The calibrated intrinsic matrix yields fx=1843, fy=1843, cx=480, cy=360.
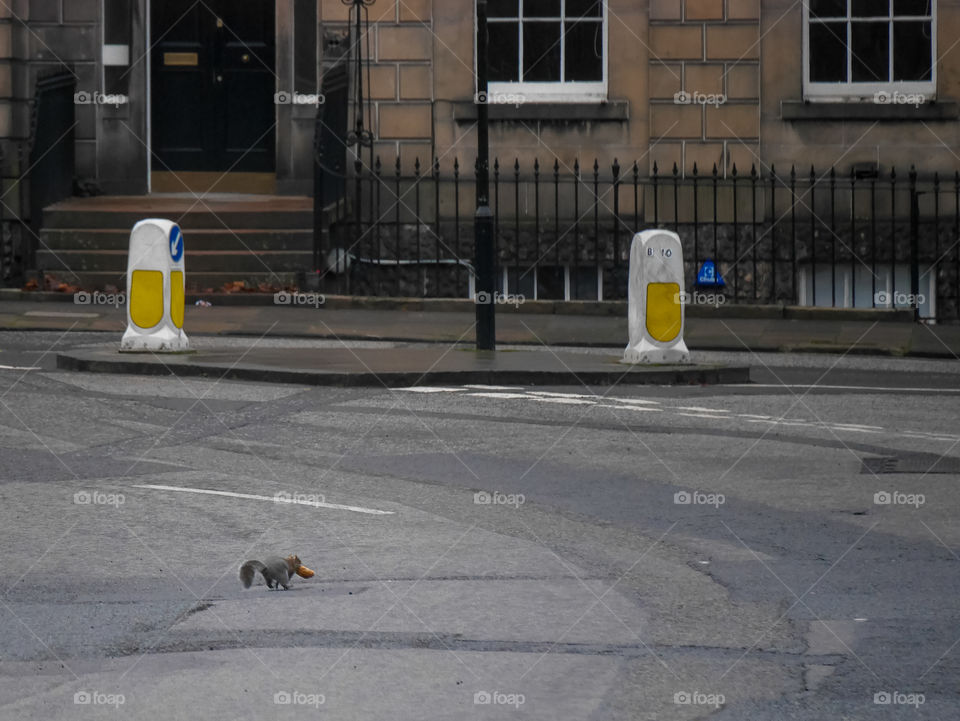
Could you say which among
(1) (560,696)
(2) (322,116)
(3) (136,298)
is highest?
(2) (322,116)

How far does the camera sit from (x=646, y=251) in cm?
1420

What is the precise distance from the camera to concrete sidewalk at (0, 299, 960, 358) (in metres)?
16.5

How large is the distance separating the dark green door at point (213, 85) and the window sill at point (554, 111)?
3.05 m

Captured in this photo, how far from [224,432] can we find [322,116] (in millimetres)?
9489

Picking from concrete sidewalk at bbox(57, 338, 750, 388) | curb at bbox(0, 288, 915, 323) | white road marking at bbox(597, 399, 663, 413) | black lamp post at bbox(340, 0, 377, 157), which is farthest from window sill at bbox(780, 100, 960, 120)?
white road marking at bbox(597, 399, 663, 413)

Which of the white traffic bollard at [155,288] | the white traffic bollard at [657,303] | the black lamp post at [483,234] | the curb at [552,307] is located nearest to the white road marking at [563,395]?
the white traffic bollard at [657,303]

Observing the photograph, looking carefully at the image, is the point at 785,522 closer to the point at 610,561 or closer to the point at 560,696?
the point at 610,561

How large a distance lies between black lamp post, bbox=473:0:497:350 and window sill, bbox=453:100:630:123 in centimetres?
490

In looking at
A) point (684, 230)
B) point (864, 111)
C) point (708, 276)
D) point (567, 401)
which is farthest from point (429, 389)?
point (864, 111)

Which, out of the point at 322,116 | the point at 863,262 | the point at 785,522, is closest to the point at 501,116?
the point at 322,116

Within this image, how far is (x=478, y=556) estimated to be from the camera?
285 inches

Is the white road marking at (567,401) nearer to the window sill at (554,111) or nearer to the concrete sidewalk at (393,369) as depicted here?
the concrete sidewalk at (393,369)

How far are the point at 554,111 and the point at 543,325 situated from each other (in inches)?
134

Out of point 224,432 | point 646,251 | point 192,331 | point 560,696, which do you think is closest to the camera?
point 560,696
